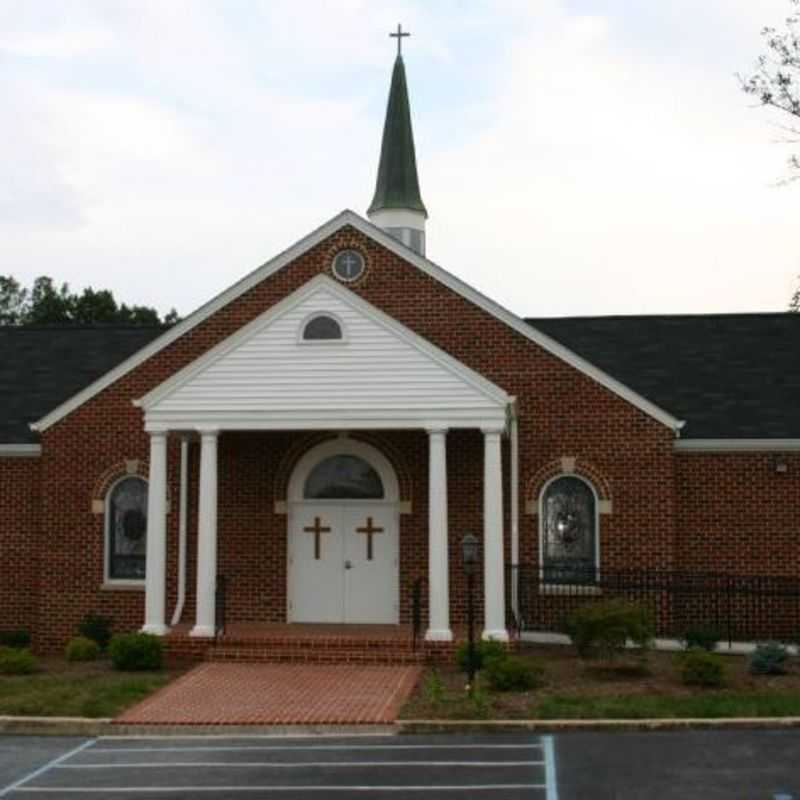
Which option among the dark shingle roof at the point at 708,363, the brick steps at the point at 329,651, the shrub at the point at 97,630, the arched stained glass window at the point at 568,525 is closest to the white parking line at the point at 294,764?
the brick steps at the point at 329,651

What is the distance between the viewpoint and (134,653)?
1747 centimetres

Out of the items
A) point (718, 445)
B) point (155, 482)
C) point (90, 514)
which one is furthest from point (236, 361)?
point (718, 445)

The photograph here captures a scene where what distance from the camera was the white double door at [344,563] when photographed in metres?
20.2

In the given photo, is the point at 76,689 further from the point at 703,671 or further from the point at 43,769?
the point at 703,671

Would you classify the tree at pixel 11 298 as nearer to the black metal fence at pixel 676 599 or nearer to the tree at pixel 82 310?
the tree at pixel 82 310

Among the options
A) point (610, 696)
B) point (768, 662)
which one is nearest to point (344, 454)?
point (610, 696)

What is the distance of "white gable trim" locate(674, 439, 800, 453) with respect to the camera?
1995 cm

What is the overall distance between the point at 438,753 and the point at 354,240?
10.4 m

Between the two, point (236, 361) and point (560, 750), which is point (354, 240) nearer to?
point (236, 361)

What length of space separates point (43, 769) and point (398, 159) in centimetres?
2323

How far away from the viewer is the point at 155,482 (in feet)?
62.2

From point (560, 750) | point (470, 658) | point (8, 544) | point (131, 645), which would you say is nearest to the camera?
point (560, 750)

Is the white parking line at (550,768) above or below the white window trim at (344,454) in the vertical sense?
below

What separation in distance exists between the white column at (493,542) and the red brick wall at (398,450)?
1532 mm
